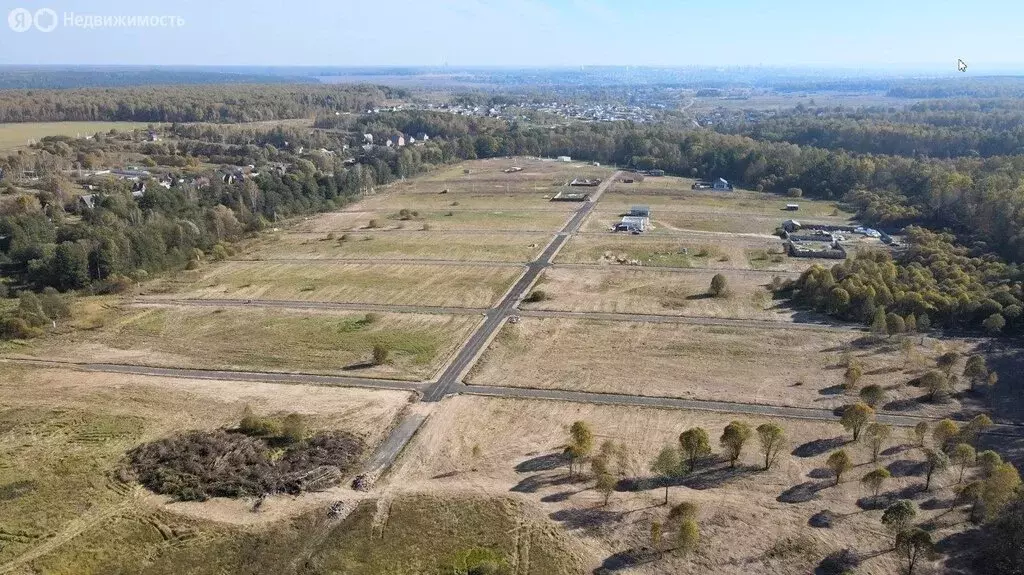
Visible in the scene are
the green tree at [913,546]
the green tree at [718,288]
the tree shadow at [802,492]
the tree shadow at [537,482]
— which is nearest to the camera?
the green tree at [913,546]

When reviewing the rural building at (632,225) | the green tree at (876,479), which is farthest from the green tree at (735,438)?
the rural building at (632,225)

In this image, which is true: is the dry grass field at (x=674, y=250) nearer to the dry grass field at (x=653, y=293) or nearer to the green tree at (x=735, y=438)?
the dry grass field at (x=653, y=293)

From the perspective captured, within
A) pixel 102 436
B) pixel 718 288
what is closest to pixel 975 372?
pixel 718 288

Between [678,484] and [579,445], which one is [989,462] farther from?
[579,445]

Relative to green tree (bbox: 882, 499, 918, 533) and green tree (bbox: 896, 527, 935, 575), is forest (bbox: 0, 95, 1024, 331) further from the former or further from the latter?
green tree (bbox: 896, 527, 935, 575)

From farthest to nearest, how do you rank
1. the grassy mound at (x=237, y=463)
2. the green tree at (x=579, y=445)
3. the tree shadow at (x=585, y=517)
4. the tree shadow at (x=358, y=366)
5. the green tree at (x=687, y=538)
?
1. the tree shadow at (x=358, y=366)
2. the green tree at (x=579, y=445)
3. the grassy mound at (x=237, y=463)
4. the tree shadow at (x=585, y=517)
5. the green tree at (x=687, y=538)

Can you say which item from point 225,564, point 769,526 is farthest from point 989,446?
point 225,564

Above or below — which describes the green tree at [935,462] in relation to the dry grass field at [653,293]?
below
